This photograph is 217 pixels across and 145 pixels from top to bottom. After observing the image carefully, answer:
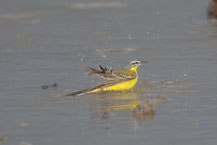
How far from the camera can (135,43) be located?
56.1ft

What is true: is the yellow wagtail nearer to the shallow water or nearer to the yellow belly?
the yellow belly

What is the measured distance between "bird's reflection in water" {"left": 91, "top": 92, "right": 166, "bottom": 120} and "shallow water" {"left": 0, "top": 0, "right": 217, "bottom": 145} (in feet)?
0.06

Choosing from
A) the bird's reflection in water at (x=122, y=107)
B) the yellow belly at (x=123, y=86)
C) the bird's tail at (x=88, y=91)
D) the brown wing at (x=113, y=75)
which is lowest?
the bird's reflection in water at (x=122, y=107)

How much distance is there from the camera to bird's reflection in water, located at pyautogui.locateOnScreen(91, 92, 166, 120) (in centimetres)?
955

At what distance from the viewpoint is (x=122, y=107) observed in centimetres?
1043

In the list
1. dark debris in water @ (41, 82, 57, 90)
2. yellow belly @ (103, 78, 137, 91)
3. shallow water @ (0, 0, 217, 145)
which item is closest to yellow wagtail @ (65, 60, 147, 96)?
yellow belly @ (103, 78, 137, 91)

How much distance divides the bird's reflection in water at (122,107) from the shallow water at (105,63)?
0.02 meters

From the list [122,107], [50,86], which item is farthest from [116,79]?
[122,107]

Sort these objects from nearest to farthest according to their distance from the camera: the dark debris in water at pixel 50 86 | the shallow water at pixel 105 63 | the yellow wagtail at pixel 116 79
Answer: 1. the shallow water at pixel 105 63
2. the yellow wagtail at pixel 116 79
3. the dark debris in water at pixel 50 86

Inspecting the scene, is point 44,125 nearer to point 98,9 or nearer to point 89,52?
point 89,52

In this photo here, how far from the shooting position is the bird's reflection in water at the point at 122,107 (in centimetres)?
955

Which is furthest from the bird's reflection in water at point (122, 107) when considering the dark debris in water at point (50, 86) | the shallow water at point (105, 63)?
the dark debris in water at point (50, 86)

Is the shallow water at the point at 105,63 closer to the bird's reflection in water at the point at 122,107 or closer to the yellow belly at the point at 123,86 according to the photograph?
the bird's reflection in water at the point at 122,107

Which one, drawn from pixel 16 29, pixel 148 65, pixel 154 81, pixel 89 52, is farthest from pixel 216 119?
pixel 16 29
